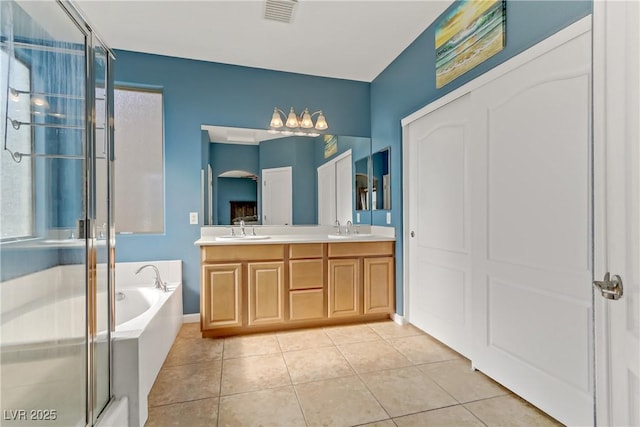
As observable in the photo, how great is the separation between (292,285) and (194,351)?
3.08 ft

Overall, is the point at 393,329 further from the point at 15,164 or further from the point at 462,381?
the point at 15,164

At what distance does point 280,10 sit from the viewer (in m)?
2.36

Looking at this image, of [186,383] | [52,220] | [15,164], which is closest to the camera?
[15,164]

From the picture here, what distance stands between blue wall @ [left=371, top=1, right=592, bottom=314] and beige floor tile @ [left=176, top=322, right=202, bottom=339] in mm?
1907

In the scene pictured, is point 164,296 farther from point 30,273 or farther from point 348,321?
point 348,321

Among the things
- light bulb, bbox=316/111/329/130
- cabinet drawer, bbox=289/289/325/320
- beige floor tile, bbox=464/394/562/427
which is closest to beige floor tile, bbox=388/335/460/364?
beige floor tile, bbox=464/394/562/427

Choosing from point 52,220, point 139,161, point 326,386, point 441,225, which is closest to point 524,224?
point 441,225

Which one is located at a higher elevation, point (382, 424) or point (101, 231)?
point (101, 231)

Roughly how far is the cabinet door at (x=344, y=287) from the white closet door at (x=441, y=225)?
52cm

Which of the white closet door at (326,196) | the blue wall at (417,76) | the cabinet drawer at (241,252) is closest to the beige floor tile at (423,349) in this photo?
the blue wall at (417,76)

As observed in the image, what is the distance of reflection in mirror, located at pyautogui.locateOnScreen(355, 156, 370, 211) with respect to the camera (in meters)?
3.55

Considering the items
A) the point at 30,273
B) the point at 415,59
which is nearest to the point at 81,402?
the point at 30,273

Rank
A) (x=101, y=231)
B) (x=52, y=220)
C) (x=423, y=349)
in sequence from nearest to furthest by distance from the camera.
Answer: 1. (x=52, y=220)
2. (x=101, y=231)
3. (x=423, y=349)

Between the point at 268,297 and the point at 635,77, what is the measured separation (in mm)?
2590
